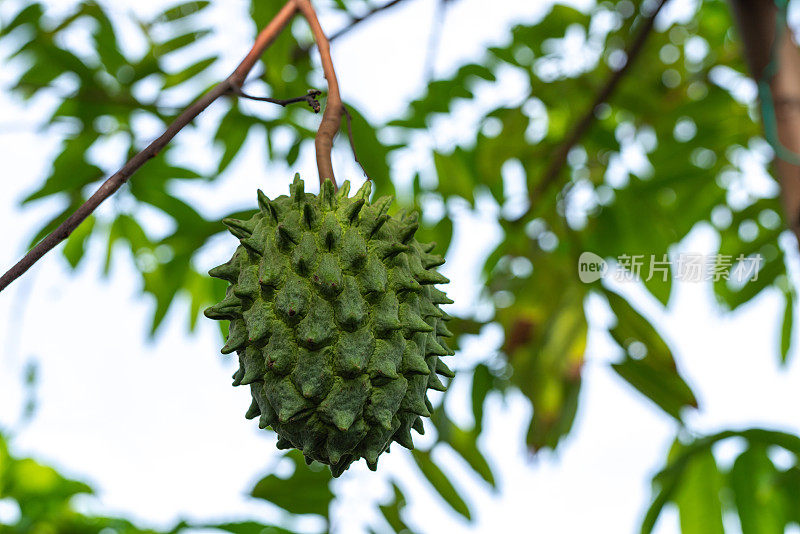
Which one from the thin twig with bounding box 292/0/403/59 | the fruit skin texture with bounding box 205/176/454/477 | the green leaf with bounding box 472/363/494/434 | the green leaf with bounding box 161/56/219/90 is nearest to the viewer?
the fruit skin texture with bounding box 205/176/454/477

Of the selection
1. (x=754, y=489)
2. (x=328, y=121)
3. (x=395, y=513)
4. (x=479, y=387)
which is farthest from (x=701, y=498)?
(x=328, y=121)

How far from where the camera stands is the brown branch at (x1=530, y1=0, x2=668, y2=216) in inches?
87.4

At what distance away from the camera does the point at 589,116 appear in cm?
235

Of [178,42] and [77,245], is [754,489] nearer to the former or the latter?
[178,42]

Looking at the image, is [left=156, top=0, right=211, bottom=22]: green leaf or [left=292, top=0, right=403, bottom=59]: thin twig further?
[left=156, top=0, right=211, bottom=22]: green leaf

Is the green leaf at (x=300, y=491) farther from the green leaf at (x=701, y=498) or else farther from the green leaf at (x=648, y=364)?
the green leaf at (x=701, y=498)

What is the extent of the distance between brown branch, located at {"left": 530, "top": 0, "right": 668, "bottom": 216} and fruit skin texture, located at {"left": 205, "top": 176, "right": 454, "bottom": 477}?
53.4 inches

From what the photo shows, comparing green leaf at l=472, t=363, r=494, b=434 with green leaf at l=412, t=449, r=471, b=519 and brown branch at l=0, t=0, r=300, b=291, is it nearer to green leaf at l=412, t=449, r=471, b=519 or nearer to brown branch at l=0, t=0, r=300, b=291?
green leaf at l=412, t=449, r=471, b=519

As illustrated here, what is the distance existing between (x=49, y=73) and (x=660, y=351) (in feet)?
7.11

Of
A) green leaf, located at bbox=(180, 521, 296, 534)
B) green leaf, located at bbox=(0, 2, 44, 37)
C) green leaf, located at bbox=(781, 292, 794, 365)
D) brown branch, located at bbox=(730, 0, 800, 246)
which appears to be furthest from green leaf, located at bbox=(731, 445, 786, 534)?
green leaf, located at bbox=(0, 2, 44, 37)

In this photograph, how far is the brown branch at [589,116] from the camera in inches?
87.4

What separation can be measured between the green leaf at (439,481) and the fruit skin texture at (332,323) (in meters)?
0.72

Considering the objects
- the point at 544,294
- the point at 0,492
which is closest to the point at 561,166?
the point at 544,294

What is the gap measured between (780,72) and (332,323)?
1.53 meters
